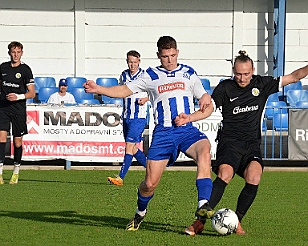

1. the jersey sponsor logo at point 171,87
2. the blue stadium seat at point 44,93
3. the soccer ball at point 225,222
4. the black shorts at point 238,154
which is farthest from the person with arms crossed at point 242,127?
the blue stadium seat at point 44,93

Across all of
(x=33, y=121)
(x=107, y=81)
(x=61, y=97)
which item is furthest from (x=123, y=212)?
(x=107, y=81)

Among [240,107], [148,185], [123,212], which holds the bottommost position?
[123,212]

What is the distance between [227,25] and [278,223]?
13.8 meters

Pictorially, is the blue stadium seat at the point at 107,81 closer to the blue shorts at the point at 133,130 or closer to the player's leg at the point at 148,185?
the blue shorts at the point at 133,130

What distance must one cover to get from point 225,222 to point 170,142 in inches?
38.3

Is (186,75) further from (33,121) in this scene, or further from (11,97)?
(33,121)

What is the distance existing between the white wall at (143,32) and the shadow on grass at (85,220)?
40.9 feet

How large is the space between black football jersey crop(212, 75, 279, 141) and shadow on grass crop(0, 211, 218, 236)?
42.9 inches

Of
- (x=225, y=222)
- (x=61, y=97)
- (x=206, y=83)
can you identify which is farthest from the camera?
(x=206, y=83)

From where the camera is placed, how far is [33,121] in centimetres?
1705

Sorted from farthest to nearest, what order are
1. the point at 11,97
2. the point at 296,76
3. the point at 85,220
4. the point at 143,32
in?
the point at 143,32 → the point at 11,97 → the point at 85,220 → the point at 296,76

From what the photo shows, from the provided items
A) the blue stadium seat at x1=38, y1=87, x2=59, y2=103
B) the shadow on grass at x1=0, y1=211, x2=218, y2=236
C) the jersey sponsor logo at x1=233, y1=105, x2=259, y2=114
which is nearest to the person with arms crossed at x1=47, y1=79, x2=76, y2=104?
the blue stadium seat at x1=38, y1=87, x2=59, y2=103

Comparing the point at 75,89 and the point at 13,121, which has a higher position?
the point at 75,89

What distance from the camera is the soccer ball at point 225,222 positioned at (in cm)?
798
